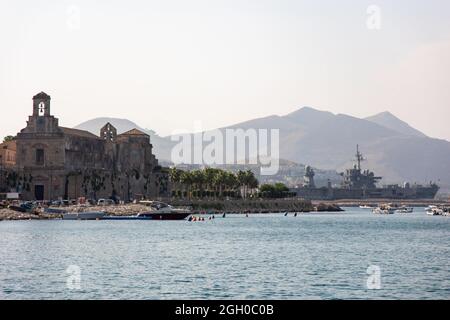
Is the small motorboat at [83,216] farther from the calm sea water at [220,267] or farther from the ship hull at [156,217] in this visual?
the calm sea water at [220,267]

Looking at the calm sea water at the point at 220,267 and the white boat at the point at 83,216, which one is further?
the white boat at the point at 83,216

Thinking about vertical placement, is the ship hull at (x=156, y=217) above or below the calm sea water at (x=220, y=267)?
above

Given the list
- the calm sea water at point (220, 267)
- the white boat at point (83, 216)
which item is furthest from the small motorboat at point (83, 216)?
the calm sea water at point (220, 267)

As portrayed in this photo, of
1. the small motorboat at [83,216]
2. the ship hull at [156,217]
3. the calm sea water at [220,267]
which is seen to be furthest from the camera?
the ship hull at [156,217]

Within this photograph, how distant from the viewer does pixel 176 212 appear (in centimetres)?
19725

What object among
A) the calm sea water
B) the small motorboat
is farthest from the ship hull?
the calm sea water

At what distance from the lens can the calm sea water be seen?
57031 millimetres

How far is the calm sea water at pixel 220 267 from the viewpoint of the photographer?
57031 millimetres

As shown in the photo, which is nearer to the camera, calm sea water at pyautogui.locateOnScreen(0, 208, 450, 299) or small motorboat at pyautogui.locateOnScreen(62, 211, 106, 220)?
calm sea water at pyautogui.locateOnScreen(0, 208, 450, 299)

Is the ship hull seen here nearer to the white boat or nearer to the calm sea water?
the white boat

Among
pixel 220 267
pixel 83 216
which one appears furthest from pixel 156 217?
pixel 220 267

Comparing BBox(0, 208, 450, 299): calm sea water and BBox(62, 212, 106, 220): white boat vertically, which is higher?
BBox(62, 212, 106, 220): white boat

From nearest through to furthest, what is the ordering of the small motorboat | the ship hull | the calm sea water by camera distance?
the calm sea water < the small motorboat < the ship hull
